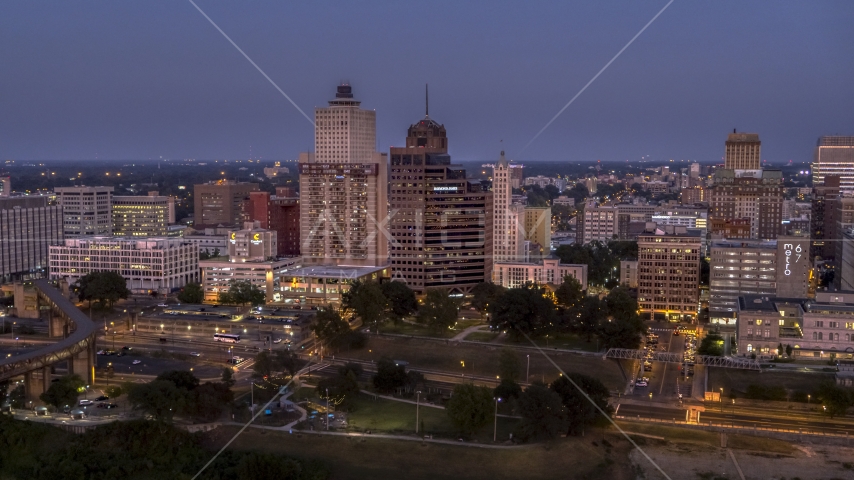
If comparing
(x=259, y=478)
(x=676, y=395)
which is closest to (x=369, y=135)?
(x=676, y=395)

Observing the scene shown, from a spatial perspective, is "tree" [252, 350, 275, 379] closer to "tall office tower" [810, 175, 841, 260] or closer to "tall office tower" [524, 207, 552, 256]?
"tall office tower" [524, 207, 552, 256]

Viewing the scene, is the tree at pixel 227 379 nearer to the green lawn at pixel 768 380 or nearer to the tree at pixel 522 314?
the tree at pixel 522 314

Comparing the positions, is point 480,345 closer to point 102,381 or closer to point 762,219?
point 102,381

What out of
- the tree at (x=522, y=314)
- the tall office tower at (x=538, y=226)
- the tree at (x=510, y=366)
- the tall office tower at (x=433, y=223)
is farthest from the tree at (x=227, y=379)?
the tall office tower at (x=538, y=226)

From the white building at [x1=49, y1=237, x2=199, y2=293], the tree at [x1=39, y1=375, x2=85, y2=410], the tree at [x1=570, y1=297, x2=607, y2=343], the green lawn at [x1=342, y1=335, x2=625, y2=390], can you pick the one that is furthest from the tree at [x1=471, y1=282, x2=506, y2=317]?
the tree at [x1=39, y1=375, x2=85, y2=410]

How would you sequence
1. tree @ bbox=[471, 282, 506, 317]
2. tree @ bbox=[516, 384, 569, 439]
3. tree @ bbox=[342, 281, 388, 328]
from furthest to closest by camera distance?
1. tree @ bbox=[471, 282, 506, 317]
2. tree @ bbox=[342, 281, 388, 328]
3. tree @ bbox=[516, 384, 569, 439]

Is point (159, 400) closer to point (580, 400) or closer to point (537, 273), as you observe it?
point (580, 400)

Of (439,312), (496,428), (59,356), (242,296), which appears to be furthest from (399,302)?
(59,356)
